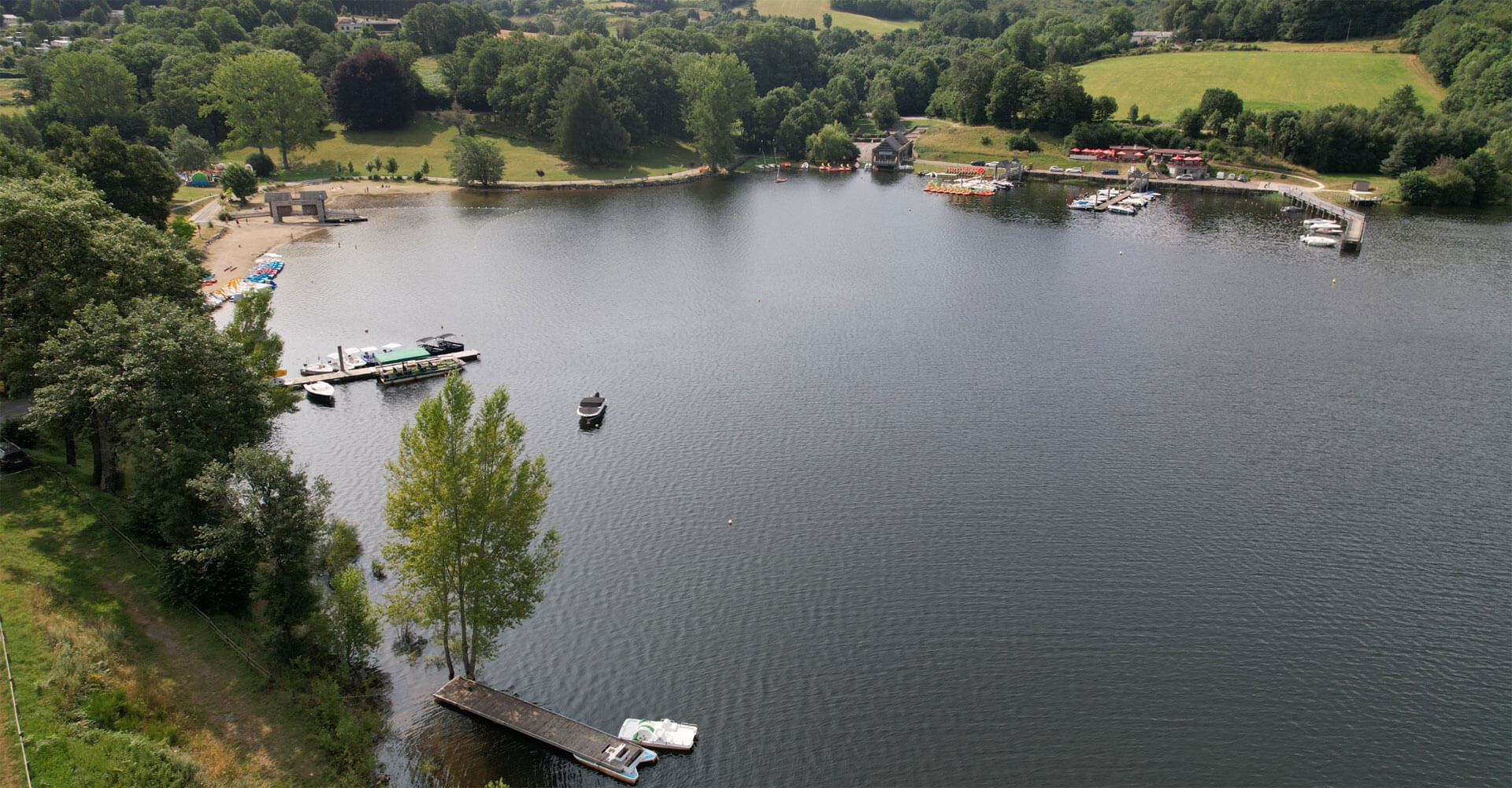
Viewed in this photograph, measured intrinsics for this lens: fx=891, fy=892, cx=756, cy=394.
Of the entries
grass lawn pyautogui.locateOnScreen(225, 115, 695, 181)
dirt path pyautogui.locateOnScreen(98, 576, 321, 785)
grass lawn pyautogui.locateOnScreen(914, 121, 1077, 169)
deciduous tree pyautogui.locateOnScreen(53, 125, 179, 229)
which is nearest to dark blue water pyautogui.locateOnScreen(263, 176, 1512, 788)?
dirt path pyautogui.locateOnScreen(98, 576, 321, 785)

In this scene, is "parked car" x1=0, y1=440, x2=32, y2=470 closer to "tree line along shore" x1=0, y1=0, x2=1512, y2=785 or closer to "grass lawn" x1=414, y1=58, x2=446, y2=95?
"tree line along shore" x1=0, y1=0, x2=1512, y2=785

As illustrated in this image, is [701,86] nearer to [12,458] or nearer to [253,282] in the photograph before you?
[253,282]

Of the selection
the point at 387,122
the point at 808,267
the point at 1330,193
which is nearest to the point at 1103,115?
the point at 1330,193

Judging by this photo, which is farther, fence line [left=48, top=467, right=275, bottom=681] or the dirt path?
fence line [left=48, top=467, right=275, bottom=681]

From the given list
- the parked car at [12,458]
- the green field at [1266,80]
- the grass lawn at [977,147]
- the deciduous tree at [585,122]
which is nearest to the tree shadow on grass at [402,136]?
the deciduous tree at [585,122]

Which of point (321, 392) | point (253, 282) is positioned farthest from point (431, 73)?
point (321, 392)

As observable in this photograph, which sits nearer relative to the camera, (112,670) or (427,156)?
(112,670)

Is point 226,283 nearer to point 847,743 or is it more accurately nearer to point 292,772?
point 292,772

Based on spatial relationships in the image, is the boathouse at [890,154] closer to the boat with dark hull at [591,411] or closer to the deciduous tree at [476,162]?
the deciduous tree at [476,162]
